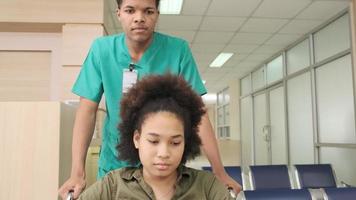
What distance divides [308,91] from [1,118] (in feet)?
13.0

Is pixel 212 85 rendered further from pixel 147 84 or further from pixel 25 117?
pixel 147 84

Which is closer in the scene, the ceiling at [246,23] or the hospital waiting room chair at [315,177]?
the hospital waiting room chair at [315,177]

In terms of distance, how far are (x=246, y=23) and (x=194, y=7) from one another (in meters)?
0.87

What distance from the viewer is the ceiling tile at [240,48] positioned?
5.43 m

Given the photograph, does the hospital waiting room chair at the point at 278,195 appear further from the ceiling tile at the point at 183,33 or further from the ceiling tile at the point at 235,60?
the ceiling tile at the point at 235,60

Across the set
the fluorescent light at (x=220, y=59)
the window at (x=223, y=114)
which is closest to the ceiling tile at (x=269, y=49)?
the fluorescent light at (x=220, y=59)

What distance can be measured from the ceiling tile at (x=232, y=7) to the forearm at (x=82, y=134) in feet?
9.23

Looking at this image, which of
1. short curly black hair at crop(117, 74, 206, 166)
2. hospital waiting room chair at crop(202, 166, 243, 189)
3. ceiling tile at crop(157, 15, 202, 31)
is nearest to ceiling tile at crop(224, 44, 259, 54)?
ceiling tile at crop(157, 15, 202, 31)

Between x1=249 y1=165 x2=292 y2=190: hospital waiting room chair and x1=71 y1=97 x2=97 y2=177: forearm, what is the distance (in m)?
1.62

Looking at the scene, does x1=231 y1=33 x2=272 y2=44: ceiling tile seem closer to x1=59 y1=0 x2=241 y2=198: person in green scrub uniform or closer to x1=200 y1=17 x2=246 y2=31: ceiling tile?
x1=200 y1=17 x2=246 y2=31: ceiling tile

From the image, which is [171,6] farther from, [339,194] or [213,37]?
[339,194]

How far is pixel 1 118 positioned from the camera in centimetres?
188

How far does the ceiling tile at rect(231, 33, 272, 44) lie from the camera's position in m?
4.84

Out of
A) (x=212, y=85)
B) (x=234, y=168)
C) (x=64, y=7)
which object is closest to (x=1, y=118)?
(x=234, y=168)
